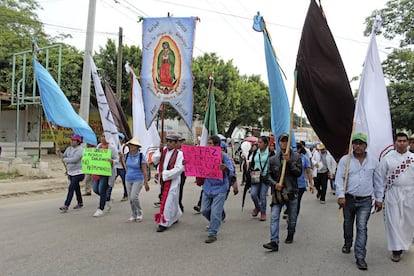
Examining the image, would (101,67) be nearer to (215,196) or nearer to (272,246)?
(215,196)

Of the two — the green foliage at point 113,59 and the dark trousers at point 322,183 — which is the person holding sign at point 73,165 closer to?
the dark trousers at point 322,183

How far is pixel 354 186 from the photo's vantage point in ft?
15.8

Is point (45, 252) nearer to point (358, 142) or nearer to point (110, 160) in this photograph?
point (110, 160)

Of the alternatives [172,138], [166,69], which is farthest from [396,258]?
[166,69]

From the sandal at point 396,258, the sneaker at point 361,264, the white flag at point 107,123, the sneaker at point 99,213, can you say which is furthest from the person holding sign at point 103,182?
the sandal at point 396,258

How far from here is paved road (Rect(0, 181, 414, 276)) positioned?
4496 mm

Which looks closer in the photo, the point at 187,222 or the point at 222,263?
the point at 222,263

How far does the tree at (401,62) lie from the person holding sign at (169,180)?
14.5m

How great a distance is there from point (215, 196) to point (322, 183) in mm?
5234

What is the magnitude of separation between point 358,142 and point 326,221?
3.03 meters

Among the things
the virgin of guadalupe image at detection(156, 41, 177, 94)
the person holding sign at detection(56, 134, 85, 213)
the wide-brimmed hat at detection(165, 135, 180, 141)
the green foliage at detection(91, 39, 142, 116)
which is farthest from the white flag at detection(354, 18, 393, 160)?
the green foliage at detection(91, 39, 142, 116)

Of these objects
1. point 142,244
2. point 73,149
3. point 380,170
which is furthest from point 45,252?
point 380,170

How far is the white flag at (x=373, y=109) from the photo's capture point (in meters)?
5.07

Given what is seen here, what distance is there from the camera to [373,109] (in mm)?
5145
